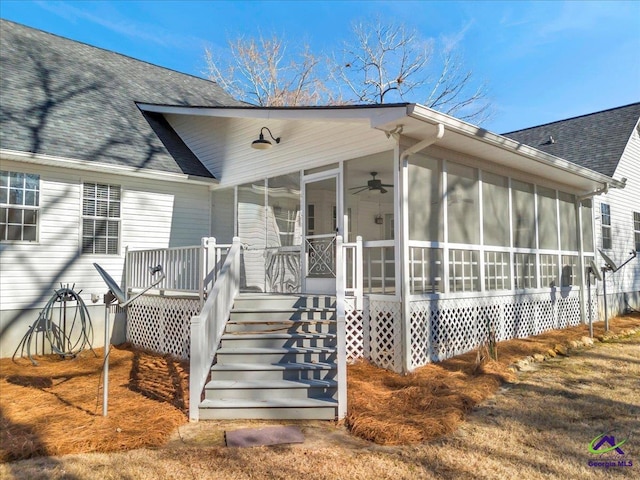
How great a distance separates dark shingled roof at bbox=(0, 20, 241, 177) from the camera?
774cm

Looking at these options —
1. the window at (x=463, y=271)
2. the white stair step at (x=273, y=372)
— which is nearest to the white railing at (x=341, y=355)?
the white stair step at (x=273, y=372)

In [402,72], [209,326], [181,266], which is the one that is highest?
[402,72]

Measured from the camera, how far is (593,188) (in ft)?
33.3

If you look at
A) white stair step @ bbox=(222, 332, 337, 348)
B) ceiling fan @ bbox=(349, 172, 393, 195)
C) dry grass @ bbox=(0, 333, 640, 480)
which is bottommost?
dry grass @ bbox=(0, 333, 640, 480)

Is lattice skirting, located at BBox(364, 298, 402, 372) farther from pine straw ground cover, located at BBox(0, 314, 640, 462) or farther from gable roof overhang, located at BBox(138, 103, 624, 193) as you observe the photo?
gable roof overhang, located at BBox(138, 103, 624, 193)

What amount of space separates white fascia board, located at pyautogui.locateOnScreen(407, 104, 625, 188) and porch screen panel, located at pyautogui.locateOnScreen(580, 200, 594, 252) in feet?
3.88

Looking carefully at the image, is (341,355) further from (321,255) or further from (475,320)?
(475,320)

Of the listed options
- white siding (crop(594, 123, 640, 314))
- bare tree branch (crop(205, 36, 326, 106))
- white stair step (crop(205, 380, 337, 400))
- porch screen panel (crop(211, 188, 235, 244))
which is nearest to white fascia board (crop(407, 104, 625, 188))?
white stair step (crop(205, 380, 337, 400))

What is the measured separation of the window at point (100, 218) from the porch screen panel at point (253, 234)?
2.25 m

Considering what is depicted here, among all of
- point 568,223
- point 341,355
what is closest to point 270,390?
point 341,355

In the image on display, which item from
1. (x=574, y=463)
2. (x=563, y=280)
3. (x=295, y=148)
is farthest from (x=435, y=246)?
(x=563, y=280)

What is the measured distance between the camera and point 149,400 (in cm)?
484

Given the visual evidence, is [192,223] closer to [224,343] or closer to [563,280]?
[224,343]

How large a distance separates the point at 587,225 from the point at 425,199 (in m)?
6.23
